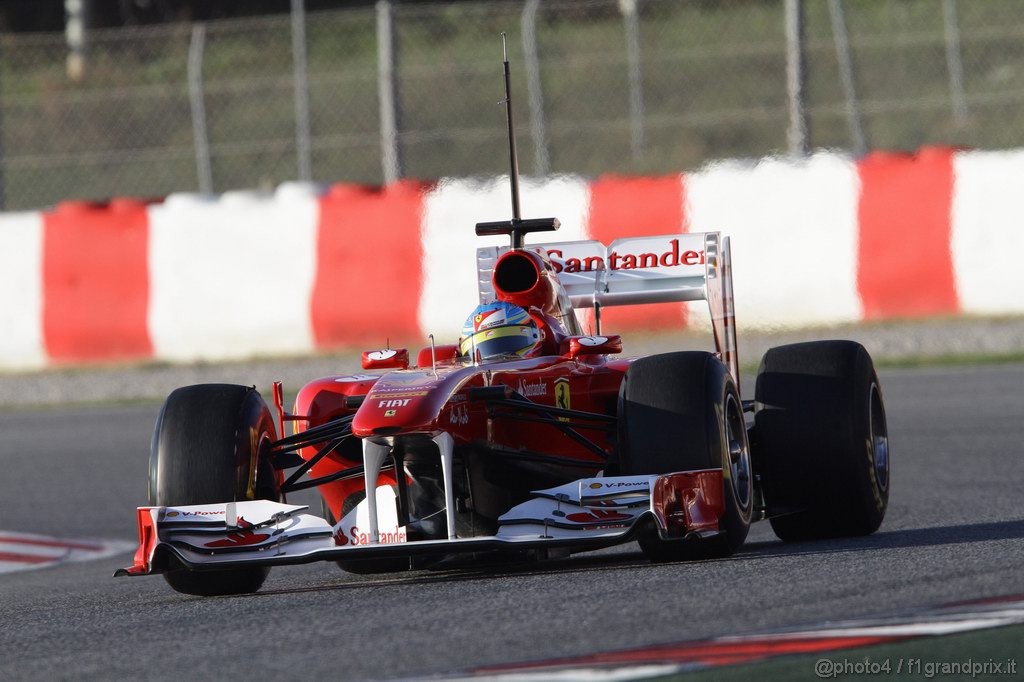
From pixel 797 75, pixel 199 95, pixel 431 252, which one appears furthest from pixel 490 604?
pixel 199 95

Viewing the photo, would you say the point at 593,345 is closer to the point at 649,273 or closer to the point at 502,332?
the point at 502,332

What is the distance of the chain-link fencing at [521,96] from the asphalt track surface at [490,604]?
984cm

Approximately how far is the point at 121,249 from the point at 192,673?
1049 centimetres

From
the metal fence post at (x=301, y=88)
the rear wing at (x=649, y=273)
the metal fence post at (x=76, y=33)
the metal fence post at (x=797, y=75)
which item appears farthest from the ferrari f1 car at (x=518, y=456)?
the metal fence post at (x=76, y=33)

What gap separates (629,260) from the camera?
8.07 m

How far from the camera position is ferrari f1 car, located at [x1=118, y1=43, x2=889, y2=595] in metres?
5.96

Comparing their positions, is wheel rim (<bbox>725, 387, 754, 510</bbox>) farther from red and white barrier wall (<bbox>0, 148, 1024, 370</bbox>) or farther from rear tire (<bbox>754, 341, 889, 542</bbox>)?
red and white barrier wall (<bbox>0, 148, 1024, 370</bbox>)

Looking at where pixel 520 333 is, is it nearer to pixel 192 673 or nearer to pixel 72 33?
pixel 192 673

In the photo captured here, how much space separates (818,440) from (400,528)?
1.75 metres

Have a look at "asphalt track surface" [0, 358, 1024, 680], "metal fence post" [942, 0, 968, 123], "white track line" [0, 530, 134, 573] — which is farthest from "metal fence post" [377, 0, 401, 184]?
"asphalt track surface" [0, 358, 1024, 680]

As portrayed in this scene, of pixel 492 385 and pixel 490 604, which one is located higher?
pixel 492 385

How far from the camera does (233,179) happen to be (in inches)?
928

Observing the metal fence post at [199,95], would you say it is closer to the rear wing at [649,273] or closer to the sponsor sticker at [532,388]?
the rear wing at [649,273]

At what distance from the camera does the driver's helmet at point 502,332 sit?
705cm
